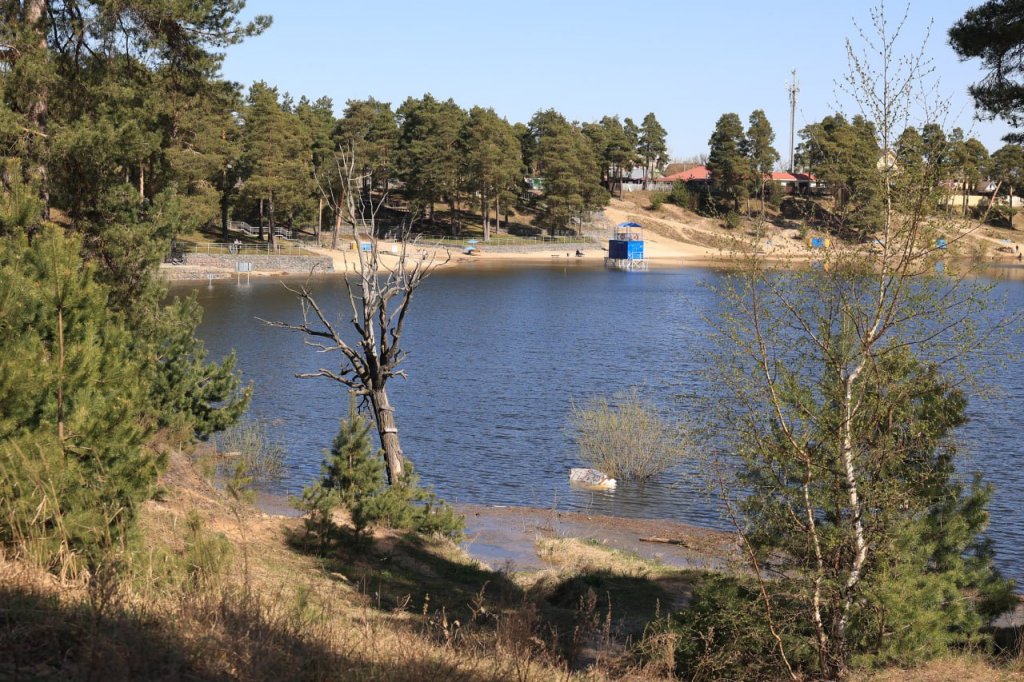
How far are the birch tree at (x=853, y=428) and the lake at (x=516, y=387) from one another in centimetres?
81

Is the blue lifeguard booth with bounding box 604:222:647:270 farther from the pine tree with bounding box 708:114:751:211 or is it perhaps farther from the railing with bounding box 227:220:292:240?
the railing with bounding box 227:220:292:240

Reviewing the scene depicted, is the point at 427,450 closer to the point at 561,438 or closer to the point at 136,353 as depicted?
the point at 561,438

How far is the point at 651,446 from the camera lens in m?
26.2

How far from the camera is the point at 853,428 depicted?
943 cm

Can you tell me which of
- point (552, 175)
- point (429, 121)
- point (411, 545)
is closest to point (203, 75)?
point (411, 545)

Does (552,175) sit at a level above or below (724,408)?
above

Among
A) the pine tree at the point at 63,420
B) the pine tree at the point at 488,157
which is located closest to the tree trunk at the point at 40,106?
the pine tree at the point at 63,420

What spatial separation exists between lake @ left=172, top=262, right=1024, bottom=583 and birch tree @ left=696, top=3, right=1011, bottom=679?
0.81 meters

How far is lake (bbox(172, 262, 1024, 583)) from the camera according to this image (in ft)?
79.5

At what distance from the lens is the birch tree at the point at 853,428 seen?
9.23 m

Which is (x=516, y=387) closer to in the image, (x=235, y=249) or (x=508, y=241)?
(x=235, y=249)

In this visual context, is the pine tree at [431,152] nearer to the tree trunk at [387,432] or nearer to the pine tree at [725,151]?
the pine tree at [725,151]

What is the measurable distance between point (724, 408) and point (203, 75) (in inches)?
545

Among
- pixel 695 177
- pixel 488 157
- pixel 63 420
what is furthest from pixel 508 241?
pixel 63 420
